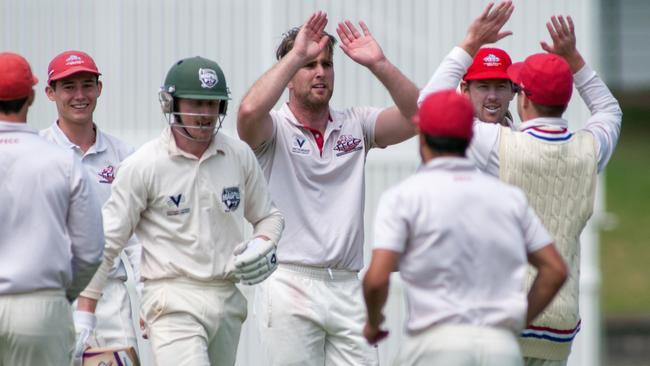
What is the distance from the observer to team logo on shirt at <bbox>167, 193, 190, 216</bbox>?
7379 millimetres

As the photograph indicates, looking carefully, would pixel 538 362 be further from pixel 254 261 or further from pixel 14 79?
pixel 14 79

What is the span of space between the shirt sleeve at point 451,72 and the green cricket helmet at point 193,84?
1013mm

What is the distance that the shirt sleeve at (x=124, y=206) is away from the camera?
7.37 meters

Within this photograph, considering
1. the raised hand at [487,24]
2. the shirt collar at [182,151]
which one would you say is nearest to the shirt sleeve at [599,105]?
the raised hand at [487,24]

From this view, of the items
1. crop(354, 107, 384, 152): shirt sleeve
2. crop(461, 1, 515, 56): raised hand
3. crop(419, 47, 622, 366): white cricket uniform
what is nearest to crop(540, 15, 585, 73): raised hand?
crop(461, 1, 515, 56): raised hand

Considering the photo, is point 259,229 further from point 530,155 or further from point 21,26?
point 21,26

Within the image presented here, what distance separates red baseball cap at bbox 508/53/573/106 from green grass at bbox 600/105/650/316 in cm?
1655

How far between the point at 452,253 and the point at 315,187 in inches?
90.3

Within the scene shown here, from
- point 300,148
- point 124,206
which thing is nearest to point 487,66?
A: point 300,148

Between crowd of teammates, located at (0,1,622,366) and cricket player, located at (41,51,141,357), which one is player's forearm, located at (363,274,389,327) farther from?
cricket player, located at (41,51,141,357)

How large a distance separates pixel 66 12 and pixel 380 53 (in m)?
4.77

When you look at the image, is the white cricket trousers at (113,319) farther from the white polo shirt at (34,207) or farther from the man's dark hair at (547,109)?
the man's dark hair at (547,109)

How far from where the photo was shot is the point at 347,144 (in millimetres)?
8188

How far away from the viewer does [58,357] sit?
22.8 feet
